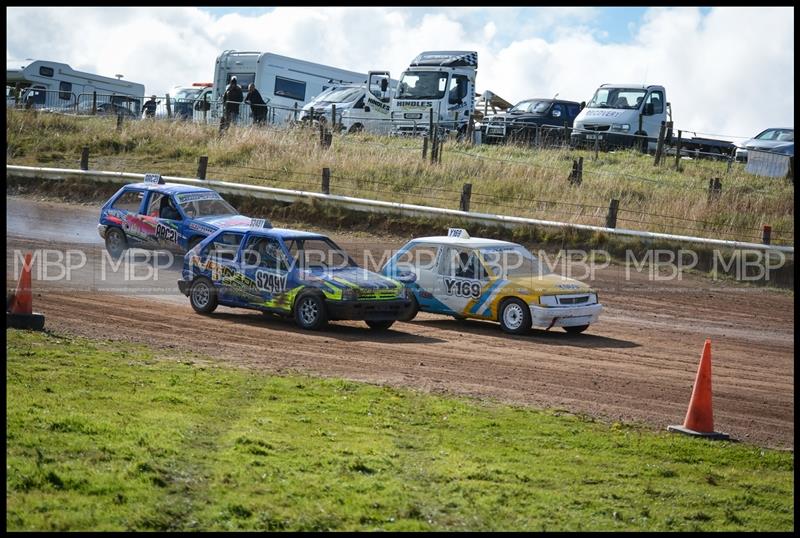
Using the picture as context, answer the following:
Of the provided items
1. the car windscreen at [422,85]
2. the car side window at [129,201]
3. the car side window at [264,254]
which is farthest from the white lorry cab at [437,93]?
the car side window at [264,254]

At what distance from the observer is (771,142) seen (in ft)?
104

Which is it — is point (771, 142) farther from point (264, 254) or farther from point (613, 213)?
point (264, 254)

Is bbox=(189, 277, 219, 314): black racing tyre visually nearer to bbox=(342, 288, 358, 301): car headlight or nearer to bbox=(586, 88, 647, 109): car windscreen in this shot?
bbox=(342, 288, 358, 301): car headlight

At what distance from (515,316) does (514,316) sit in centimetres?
2

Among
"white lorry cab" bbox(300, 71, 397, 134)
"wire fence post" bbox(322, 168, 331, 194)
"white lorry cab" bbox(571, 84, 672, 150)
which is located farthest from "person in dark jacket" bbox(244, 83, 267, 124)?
"white lorry cab" bbox(571, 84, 672, 150)

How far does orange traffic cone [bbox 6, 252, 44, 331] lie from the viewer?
1275 cm

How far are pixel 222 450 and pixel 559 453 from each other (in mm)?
2632

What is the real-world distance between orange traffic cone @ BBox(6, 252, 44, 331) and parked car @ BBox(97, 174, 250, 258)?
654 cm

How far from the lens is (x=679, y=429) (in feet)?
30.8

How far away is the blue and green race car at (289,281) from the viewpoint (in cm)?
1424

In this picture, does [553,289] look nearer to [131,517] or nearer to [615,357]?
[615,357]

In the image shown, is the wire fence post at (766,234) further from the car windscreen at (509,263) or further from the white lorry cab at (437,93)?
the white lorry cab at (437,93)

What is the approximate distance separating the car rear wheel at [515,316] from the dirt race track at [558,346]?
0.75 feet

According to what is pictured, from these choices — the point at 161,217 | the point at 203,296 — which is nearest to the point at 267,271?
the point at 203,296
